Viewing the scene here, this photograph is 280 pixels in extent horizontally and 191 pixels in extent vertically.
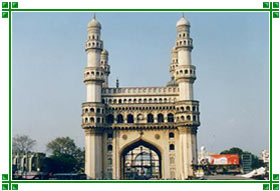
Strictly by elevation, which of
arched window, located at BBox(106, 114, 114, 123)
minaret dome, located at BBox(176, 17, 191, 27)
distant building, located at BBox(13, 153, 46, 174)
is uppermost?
minaret dome, located at BBox(176, 17, 191, 27)

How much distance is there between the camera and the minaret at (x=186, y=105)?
47.7 m

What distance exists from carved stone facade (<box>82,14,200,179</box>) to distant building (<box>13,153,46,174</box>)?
5486mm

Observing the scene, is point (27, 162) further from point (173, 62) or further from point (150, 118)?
point (173, 62)

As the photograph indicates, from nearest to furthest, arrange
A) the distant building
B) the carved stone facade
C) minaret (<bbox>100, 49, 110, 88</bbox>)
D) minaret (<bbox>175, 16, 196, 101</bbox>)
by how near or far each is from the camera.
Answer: the distant building < the carved stone facade < minaret (<bbox>175, 16, 196, 101</bbox>) < minaret (<bbox>100, 49, 110, 88</bbox>)

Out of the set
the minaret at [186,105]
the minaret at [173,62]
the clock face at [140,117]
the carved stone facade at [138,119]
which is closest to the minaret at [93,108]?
the carved stone facade at [138,119]

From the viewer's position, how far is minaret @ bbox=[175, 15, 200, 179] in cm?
4772

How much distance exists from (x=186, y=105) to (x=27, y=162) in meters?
18.5

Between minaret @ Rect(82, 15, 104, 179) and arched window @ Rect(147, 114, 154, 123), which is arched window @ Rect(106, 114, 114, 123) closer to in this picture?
minaret @ Rect(82, 15, 104, 179)

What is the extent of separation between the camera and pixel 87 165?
4800 centimetres

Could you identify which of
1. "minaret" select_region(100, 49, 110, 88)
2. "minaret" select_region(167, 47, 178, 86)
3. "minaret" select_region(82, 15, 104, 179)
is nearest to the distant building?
"minaret" select_region(82, 15, 104, 179)

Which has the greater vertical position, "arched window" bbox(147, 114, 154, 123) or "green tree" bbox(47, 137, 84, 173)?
"arched window" bbox(147, 114, 154, 123)

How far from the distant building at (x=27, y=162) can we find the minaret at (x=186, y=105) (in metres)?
15.9

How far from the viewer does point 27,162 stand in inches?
1839

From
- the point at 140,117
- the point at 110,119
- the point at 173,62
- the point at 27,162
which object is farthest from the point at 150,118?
the point at 27,162
